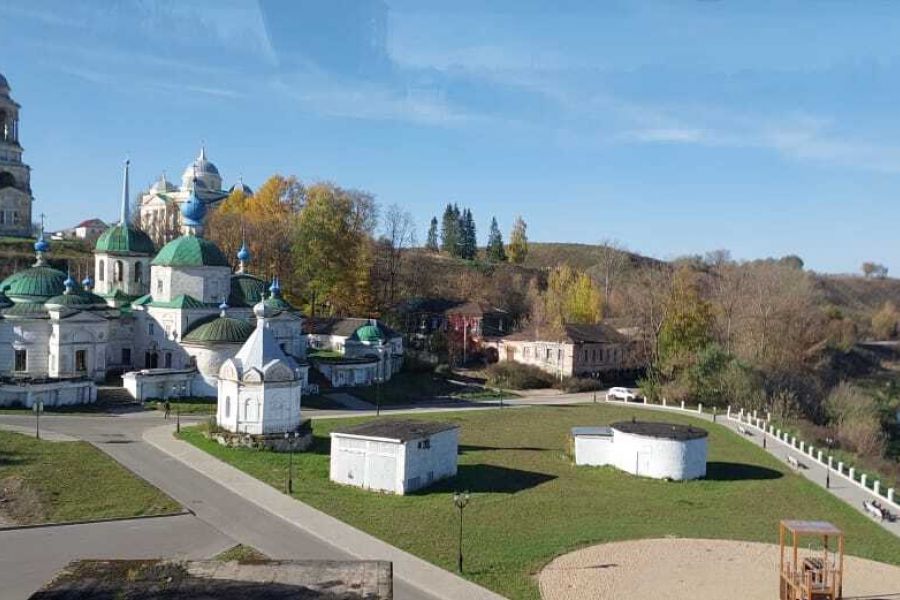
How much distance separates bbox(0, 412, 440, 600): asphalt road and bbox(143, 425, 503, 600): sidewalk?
1.04 feet

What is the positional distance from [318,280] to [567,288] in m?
24.0

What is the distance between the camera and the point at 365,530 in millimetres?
21406

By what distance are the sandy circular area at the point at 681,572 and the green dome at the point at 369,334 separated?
32142mm

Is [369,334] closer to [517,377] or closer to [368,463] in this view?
[517,377]

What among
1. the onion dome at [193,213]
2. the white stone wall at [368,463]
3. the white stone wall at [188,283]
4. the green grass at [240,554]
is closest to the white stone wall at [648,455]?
the white stone wall at [368,463]

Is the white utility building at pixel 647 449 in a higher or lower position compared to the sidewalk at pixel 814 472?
higher

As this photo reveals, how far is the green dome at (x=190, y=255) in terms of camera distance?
146ft

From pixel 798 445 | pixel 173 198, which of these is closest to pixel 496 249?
pixel 173 198

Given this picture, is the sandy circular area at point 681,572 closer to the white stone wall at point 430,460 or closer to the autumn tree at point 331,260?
the white stone wall at point 430,460

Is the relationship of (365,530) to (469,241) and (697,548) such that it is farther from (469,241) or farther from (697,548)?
(469,241)

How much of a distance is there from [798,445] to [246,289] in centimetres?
3138

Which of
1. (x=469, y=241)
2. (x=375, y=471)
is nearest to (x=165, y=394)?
(x=375, y=471)

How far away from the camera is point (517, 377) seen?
55.2 m

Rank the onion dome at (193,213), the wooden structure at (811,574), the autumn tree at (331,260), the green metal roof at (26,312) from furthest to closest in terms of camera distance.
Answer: the autumn tree at (331,260), the onion dome at (193,213), the green metal roof at (26,312), the wooden structure at (811,574)
